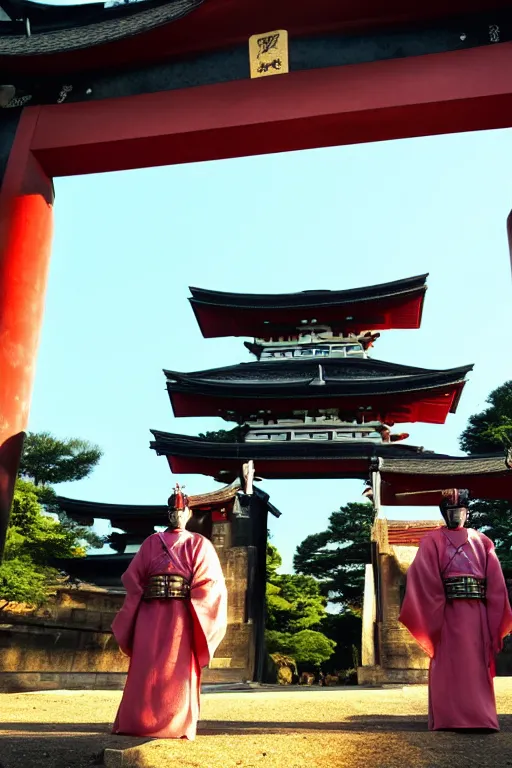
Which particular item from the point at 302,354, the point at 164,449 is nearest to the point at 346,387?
the point at 302,354

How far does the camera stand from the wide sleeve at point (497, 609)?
4586mm

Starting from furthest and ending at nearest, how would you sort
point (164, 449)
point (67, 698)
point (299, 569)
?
point (299, 569)
point (164, 449)
point (67, 698)

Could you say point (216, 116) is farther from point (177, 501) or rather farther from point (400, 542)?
point (400, 542)

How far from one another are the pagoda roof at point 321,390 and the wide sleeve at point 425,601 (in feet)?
41.8

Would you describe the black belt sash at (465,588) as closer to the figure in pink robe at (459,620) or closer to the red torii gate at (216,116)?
the figure in pink robe at (459,620)

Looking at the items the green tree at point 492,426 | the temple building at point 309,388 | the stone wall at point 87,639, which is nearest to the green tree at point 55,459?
the temple building at point 309,388

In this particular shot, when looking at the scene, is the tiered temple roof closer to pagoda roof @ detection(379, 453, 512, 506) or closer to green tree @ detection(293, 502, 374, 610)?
pagoda roof @ detection(379, 453, 512, 506)

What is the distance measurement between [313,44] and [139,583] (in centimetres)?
401

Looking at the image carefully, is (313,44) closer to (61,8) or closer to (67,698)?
(61,8)

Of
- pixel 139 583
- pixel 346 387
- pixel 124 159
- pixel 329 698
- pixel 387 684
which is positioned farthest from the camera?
pixel 346 387

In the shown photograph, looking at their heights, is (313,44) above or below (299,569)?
above

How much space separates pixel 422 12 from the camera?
473 centimetres

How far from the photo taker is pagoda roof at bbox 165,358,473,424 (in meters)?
17.6

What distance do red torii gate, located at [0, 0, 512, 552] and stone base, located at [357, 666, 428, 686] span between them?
9.35 metres
